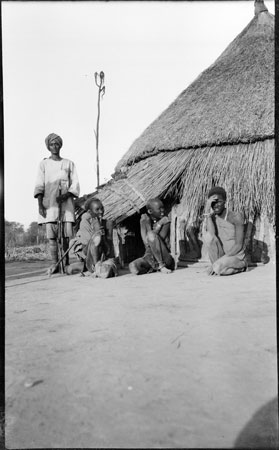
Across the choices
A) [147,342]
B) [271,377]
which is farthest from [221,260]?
[271,377]

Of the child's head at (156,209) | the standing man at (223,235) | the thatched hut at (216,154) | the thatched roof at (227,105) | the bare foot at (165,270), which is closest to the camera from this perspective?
the standing man at (223,235)

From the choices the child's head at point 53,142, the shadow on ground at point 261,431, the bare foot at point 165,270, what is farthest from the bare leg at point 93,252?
the shadow on ground at point 261,431

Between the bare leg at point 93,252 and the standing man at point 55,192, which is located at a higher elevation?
the standing man at point 55,192

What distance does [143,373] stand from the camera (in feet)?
5.59

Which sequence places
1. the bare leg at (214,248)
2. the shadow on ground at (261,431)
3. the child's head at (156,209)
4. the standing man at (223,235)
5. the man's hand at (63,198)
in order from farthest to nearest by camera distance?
the child's head at (156,209) → the man's hand at (63,198) → the bare leg at (214,248) → the standing man at (223,235) → the shadow on ground at (261,431)

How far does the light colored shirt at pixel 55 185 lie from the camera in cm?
537

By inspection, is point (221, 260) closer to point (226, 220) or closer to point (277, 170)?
point (226, 220)

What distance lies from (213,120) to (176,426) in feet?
19.2

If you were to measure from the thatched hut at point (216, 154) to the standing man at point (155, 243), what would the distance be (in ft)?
2.58

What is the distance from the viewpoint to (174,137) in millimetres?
6793

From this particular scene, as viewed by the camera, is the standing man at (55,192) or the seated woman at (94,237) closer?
the seated woman at (94,237)

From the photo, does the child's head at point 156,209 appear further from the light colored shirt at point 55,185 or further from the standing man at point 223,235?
the light colored shirt at point 55,185

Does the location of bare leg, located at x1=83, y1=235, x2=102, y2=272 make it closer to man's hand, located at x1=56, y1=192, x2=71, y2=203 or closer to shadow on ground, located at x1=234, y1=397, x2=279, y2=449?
man's hand, located at x1=56, y1=192, x2=71, y2=203

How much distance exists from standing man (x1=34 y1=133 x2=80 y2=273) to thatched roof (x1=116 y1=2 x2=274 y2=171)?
2.10 meters
